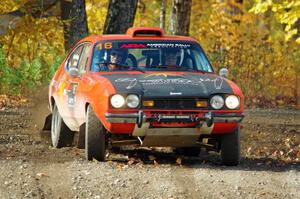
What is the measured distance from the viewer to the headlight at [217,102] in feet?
35.1

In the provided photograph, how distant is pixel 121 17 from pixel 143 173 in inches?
453

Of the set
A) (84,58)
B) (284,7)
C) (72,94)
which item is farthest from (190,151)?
(284,7)

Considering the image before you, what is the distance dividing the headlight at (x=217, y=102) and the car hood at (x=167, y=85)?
0.07 metres

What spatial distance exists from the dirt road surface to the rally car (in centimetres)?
33

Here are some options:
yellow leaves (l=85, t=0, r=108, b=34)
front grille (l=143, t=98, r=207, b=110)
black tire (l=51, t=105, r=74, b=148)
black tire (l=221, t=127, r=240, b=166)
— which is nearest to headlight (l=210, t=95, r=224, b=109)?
front grille (l=143, t=98, r=207, b=110)

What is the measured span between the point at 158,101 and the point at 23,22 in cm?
1510

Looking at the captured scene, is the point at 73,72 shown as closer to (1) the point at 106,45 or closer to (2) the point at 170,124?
(1) the point at 106,45

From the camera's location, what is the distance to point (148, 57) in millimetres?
12016

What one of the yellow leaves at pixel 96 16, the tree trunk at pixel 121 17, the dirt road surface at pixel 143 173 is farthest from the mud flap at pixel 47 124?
the yellow leaves at pixel 96 16

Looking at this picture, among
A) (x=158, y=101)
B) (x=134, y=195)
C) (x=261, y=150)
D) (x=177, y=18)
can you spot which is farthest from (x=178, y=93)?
(x=177, y=18)

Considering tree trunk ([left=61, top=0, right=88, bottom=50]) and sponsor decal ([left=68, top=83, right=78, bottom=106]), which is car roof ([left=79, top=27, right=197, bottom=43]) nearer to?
sponsor decal ([left=68, top=83, right=78, bottom=106])

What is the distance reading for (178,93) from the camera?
10578mm

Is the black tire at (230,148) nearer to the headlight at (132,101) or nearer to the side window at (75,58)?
the headlight at (132,101)

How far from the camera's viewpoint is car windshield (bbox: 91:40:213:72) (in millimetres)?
11859
